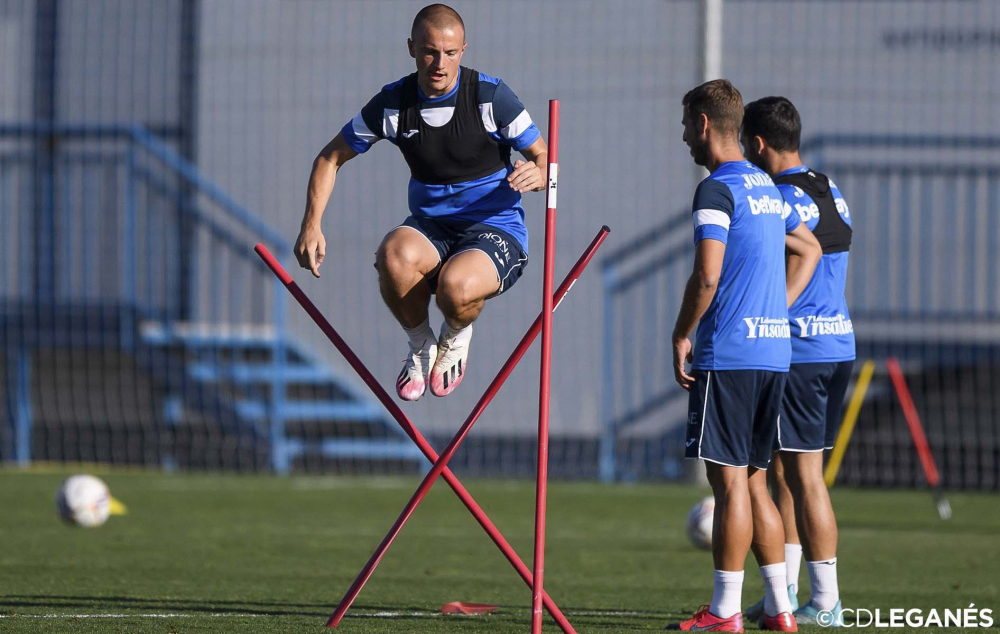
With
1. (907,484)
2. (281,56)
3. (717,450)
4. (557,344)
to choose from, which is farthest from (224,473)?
(717,450)

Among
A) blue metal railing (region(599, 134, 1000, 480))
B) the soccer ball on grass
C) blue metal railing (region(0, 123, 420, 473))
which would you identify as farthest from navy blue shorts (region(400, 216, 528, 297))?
blue metal railing (region(0, 123, 420, 473))

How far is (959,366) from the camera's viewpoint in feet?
44.1

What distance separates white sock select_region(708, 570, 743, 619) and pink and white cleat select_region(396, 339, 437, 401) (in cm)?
133

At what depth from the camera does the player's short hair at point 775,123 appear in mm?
5898

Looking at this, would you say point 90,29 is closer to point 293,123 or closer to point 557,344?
point 293,123

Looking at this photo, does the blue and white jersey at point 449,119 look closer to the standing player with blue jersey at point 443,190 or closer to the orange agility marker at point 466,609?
the standing player with blue jersey at point 443,190

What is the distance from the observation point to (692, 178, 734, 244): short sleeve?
5.18 meters

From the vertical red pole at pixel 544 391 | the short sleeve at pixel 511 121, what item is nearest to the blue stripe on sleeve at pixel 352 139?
the short sleeve at pixel 511 121

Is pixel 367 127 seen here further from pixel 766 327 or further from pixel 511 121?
pixel 766 327

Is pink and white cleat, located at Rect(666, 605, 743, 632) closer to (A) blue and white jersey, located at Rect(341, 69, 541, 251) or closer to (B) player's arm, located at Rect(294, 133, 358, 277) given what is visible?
(A) blue and white jersey, located at Rect(341, 69, 541, 251)

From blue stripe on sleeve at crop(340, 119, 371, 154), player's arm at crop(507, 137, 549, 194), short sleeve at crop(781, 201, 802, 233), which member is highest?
blue stripe on sleeve at crop(340, 119, 371, 154)

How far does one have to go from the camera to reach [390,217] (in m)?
15.2

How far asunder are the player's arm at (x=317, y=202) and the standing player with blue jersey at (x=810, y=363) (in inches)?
67.1

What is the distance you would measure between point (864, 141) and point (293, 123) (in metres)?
5.80
